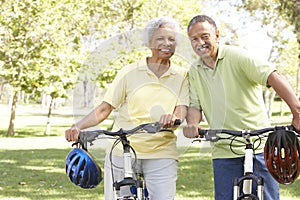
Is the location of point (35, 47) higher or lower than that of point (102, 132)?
higher

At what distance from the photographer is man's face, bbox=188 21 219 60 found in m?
3.83

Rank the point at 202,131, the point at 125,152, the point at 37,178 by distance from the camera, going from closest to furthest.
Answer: the point at 202,131
the point at 125,152
the point at 37,178

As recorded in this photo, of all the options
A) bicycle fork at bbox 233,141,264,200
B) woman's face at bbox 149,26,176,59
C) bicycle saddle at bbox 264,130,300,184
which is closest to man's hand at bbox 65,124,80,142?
woman's face at bbox 149,26,176,59

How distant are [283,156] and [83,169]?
1201mm

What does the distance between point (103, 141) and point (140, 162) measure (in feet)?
0.96

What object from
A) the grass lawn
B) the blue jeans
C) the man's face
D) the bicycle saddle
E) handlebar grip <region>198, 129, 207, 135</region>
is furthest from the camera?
the grass lawn

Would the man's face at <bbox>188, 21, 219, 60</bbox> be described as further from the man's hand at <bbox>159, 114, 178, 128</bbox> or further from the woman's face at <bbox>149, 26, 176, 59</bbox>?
the man's hand at <bbox>159, 114, 178, 128</bbox>

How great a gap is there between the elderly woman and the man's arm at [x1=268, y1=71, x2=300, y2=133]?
63cm

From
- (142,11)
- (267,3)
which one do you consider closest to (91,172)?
(267,3)

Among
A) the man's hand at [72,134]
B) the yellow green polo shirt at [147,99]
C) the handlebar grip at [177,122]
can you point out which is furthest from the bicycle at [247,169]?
the man's hand at [72,134]

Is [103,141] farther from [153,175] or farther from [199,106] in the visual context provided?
[199,106]

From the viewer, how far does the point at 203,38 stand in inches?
151

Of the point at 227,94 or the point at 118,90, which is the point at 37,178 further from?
the point at 227,94

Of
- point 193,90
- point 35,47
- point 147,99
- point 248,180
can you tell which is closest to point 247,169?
point 248,180
